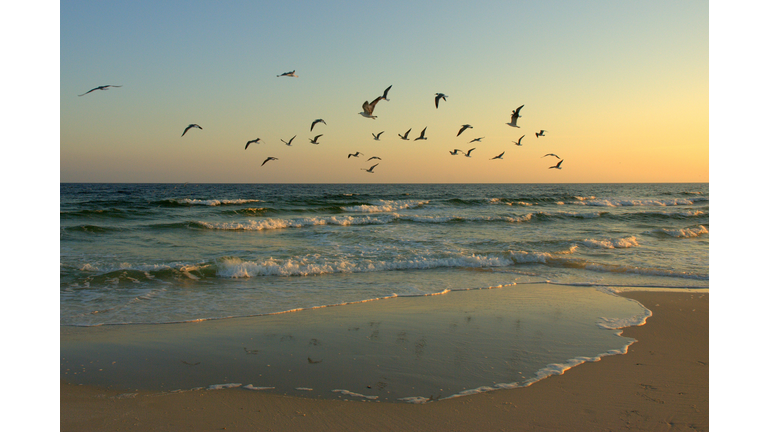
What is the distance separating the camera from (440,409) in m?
4.28

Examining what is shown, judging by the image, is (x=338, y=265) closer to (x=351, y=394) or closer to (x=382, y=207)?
(x=351, y=394)

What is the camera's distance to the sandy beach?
4.04 m

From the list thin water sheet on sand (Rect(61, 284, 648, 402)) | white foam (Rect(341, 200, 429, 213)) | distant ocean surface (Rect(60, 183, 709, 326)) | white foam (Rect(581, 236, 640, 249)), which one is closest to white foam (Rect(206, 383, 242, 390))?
thin water sheet on sand (Rect(61, 284, 648, 402))

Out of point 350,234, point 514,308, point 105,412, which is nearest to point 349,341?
point 105,412

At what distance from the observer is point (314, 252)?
14.4 m

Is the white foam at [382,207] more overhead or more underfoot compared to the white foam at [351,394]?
more overhead

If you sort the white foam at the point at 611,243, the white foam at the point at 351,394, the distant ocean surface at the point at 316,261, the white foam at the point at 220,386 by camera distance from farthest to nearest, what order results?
the white foam at the point at 611,243 < the distant ocean surface at the point at 316,261 < the white foam at the point at 220,386 < the white foam at the point at 351,394

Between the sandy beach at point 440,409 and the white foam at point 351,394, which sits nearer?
the sandy beach at point 440,409

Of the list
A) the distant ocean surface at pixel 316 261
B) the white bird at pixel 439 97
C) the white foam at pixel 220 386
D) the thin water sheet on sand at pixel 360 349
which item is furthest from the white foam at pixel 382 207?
the white foam at pixel 220 386

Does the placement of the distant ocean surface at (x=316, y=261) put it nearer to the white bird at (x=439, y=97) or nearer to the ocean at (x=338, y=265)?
the ocean at (x=338, y=265)

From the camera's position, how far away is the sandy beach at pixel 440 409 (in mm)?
4035

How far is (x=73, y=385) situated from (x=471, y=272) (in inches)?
358

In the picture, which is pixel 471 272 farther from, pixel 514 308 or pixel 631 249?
pixel 631 249

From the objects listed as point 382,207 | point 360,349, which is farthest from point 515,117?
point 382,207
